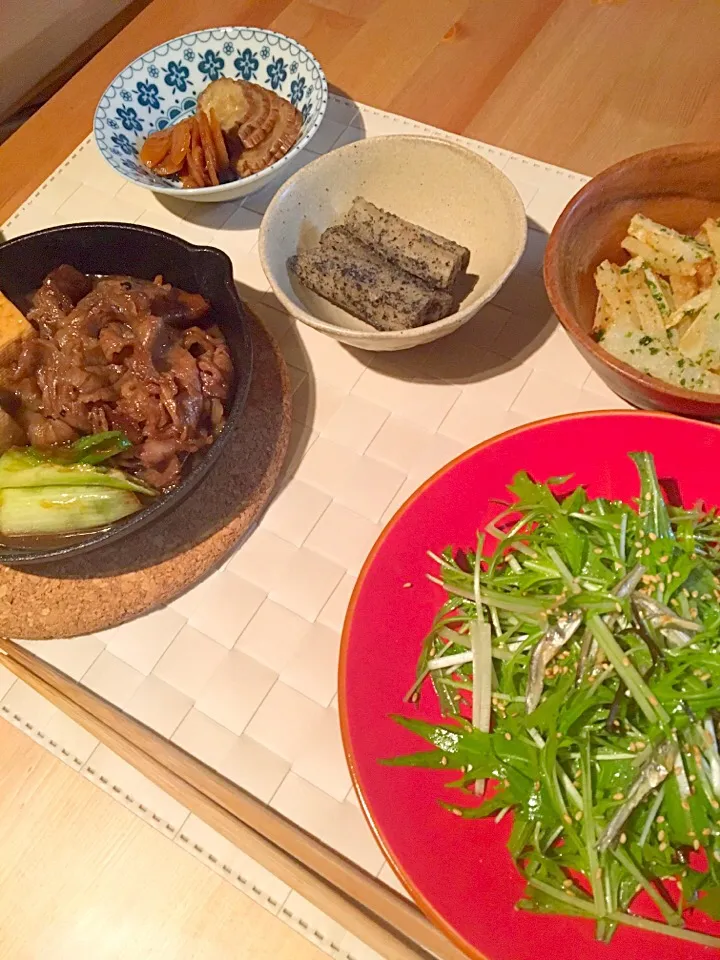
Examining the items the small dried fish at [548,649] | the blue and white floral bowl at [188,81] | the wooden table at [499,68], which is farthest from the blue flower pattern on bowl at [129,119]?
the small dried fish at [548,649]

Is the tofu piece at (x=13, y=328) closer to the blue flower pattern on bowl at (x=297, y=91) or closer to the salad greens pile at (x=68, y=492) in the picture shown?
the salad greens pile at (x=68, y=492)

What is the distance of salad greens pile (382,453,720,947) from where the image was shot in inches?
35.5

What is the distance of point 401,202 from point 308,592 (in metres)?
0.83

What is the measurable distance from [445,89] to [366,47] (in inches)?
11.1

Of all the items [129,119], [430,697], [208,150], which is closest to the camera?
[430,697]

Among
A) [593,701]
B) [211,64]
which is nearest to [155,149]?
[211,64]

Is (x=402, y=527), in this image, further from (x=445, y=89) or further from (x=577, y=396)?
(x=445, y=89)

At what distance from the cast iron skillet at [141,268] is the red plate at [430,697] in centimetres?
36

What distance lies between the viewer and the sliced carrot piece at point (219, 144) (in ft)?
5.23

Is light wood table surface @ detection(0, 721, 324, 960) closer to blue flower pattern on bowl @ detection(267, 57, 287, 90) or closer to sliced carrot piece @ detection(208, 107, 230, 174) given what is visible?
sliced carrot piece @ detection(208, 107, 230, 174)

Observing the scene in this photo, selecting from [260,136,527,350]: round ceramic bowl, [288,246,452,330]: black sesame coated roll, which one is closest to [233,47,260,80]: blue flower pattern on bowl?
[260,136,527,350]: round ceramic bowl

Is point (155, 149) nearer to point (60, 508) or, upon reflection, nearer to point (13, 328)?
point (13, 328)

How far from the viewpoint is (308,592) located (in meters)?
Result: 1.23

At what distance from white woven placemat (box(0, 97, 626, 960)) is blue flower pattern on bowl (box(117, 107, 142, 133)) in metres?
0.46
